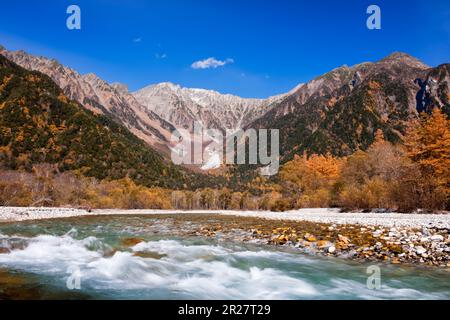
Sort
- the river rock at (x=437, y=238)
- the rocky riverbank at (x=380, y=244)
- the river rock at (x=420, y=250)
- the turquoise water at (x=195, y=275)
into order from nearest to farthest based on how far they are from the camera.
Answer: the turquoise water at (x=195, y=275)
the rocky riverbank at (x=380, y=244)
the river rock at (x=420, y=250)
the river rock at (x=437, y=238)

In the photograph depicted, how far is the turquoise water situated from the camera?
1022 cm

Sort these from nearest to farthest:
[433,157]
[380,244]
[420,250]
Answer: [420,250], [380,244], [433,157]

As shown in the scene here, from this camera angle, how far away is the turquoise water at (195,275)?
10219mm

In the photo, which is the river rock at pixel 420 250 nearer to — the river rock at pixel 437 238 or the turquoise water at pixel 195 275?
the river rock at pixel 437 238

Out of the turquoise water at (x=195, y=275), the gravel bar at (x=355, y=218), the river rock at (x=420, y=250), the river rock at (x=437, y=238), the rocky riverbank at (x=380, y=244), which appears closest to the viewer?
the turquoise water at (x=195, y=275)

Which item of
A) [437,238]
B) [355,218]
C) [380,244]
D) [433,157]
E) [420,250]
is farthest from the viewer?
[433,157]

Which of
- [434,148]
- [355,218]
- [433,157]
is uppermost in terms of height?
[434,148]

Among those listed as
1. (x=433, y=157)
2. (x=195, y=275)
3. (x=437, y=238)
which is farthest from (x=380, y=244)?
(x=433, y=157)

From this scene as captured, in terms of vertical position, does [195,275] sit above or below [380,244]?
below

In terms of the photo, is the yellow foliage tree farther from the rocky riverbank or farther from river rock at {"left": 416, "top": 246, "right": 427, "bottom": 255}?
river rock at {"left": 416, "top": 246, "right": 427, "bottom": 255}

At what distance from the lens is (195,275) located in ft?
41.1

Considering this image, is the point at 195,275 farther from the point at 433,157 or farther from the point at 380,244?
the point at 433,157

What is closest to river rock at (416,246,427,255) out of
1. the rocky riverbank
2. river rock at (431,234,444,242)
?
the rocky riverbank

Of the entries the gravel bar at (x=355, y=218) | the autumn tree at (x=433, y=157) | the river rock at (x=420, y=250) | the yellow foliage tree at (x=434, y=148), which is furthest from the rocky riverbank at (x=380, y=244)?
the yellow foliage tree at (x=434, y=148)
